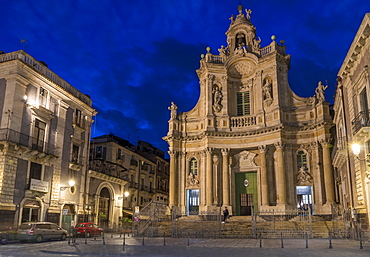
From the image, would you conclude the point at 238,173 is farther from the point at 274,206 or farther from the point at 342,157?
the point at 342,157

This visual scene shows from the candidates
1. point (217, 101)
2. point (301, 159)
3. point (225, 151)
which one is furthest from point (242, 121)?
point (301, 159)

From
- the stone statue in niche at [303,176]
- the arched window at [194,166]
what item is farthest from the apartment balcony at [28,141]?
the stone statue in niche at [303,176]

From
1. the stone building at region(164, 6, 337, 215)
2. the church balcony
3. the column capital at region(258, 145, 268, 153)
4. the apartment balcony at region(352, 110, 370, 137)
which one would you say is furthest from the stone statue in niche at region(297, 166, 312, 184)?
the apartment balcony at region(352, 110, 370, 137)

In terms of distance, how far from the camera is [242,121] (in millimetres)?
38750

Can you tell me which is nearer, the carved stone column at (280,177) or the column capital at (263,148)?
the carved stone column at (280,177)

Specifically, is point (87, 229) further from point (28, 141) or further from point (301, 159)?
point (301, 159)

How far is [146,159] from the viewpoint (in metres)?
59.0

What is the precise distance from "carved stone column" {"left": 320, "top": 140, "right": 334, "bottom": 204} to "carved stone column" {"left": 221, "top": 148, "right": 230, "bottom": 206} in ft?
30.3

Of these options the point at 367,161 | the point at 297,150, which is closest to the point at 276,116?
the point at 297,150

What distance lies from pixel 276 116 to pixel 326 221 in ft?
36.9

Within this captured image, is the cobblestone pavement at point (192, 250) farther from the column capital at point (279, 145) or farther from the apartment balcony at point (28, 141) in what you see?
the column capital at point (279, 145)

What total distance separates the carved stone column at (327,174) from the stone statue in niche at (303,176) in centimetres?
166

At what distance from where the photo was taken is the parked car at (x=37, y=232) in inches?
892

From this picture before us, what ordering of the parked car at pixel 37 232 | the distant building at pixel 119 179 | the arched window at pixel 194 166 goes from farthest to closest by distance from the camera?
the arched window at pixel 194 166 → the distant building at pixel 119 179 → the parked car at pixel 37 232
